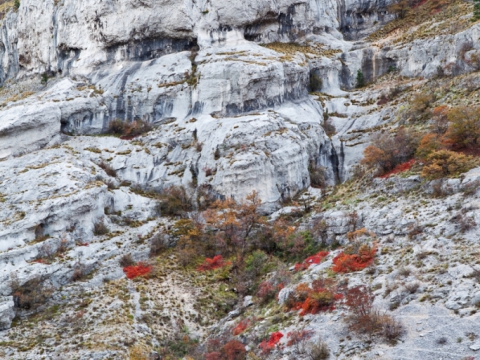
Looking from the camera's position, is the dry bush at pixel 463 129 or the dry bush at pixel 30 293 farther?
the dry bush at pixel 463 129

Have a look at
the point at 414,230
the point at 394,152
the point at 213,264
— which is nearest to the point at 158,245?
the point at 213,264

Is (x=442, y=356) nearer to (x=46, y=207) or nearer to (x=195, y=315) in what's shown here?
(x=195, y=315)

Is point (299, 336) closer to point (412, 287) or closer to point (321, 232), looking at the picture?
point (412, 287)

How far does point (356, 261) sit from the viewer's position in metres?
26.5

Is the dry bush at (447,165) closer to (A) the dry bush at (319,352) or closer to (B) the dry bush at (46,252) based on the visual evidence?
(A) the dry bush at (319,352)

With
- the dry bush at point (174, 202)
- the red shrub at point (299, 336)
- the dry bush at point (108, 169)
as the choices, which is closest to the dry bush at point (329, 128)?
the dry bush at point (174, 202)

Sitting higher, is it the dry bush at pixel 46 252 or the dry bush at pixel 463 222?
the dry bush at pixel 463 222

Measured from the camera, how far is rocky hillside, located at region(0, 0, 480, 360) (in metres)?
23.5

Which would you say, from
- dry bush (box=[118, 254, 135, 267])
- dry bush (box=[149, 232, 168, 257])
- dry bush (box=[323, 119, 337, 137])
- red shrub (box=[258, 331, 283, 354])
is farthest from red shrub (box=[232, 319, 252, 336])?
dry bush (box=[323, 119, 337, 137])

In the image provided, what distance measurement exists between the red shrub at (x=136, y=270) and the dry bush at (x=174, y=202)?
26.0ft

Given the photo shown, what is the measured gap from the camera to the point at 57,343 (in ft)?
89.3

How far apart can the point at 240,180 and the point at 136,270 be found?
45.9ft

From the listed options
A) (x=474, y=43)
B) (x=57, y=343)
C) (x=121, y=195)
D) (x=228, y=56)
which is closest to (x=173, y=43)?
(x=228, y=56)

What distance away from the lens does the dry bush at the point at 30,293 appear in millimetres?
30391
